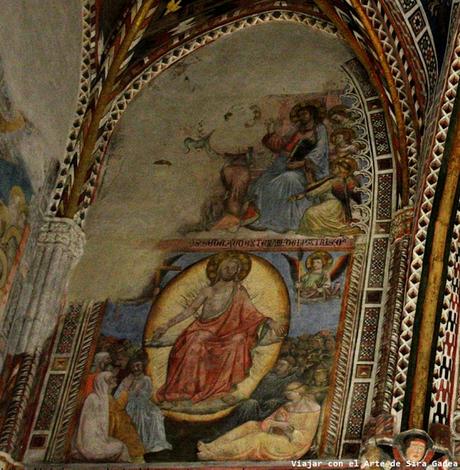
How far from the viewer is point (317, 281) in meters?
12.7

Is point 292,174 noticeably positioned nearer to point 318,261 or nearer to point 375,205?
point 375,205

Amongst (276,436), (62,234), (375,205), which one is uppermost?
(375,205)

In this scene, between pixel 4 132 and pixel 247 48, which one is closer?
pixel 4 132

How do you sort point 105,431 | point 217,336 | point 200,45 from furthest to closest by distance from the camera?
point 200,45 → point 217,336 → point 105,431

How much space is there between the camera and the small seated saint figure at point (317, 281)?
1263 cm

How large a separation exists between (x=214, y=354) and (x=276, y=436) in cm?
115

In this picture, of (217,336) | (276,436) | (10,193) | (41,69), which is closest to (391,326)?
(276,436)

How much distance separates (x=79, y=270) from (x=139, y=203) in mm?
1004

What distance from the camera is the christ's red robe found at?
12320mm

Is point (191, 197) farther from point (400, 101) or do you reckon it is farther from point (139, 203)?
point (400, 101)

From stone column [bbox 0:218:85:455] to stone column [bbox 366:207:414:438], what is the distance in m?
3.35

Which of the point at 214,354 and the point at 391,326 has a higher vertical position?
the point at 391,326

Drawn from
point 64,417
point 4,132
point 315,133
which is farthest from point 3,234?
point 315,133

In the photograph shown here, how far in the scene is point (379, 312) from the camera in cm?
1237
